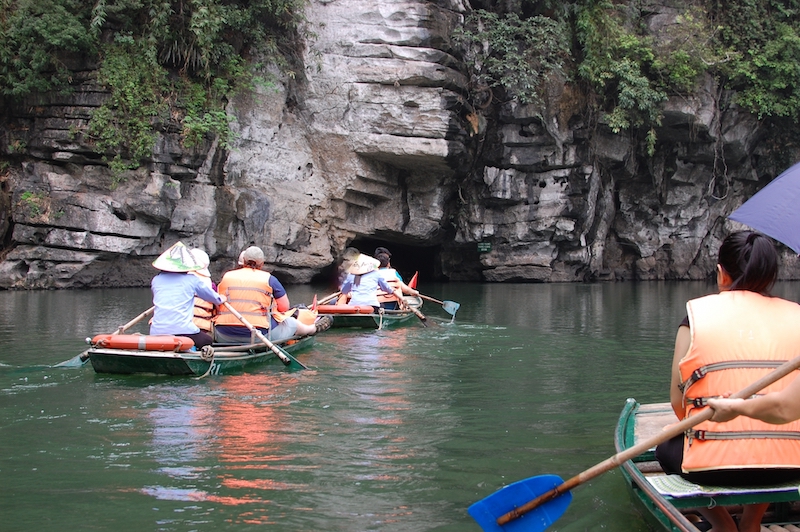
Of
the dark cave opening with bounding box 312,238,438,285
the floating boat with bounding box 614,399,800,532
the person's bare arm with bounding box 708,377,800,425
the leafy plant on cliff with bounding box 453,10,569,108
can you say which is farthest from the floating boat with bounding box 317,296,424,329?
the dark cave opening with bounding box 312,238,438,285

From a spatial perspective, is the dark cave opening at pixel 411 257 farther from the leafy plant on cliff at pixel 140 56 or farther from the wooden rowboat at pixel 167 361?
the wooden rowboat at pixel 167 361

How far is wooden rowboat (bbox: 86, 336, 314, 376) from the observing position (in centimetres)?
685

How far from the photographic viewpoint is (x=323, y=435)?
5211mm

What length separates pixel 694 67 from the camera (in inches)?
886

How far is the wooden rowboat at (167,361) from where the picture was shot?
6846mm

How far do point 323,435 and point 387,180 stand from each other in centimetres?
1834

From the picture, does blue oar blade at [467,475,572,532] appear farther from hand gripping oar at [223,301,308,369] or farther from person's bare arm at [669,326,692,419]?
hand gripping oar at [223,301,308,369]

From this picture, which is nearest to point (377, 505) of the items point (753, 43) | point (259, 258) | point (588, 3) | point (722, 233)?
point (259, 258)

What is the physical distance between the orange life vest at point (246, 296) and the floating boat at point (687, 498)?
5.05 m

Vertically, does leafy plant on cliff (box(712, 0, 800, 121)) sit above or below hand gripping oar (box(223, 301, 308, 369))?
above

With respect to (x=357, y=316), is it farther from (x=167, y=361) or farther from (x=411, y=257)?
(x=411, y=257)

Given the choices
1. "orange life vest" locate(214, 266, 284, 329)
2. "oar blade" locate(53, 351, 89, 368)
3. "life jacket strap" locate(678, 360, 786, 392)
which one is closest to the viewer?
"life jacket strap" locate(678, 360, 786, 392)

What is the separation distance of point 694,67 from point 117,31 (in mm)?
17290

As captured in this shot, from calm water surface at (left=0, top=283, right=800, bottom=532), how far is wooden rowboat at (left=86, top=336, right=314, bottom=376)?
0.11m
